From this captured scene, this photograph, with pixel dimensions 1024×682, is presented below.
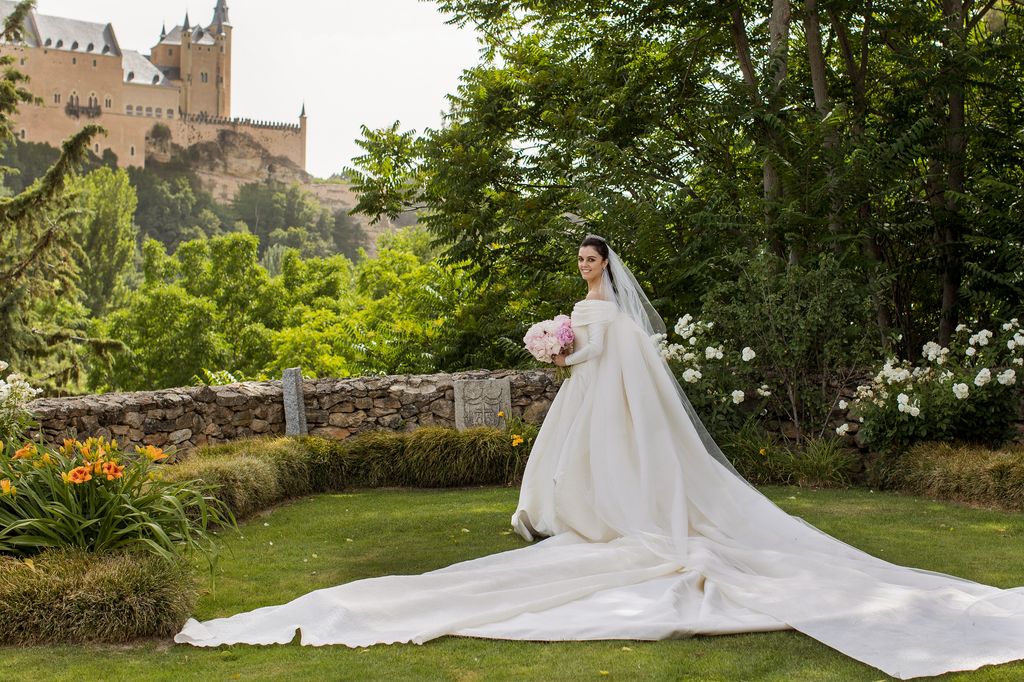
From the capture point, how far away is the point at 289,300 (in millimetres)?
43344

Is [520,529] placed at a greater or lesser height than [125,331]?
lesser

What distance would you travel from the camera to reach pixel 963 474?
26.0 feet

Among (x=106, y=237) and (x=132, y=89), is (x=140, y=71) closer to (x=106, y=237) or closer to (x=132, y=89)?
(x=132, y=89)

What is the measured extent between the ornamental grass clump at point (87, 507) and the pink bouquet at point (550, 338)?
7.82ft

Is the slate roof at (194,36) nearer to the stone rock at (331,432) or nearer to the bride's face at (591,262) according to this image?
the stone rock at (331,432)

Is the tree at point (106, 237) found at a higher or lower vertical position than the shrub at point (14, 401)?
higher

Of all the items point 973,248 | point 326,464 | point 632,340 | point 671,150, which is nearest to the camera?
point 632,340

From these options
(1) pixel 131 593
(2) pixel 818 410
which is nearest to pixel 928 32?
(2) pixel 818 410

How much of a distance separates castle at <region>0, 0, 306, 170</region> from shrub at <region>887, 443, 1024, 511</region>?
82604mm

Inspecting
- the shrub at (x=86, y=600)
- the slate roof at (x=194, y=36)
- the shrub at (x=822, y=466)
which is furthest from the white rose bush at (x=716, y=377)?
the slate roof at (x=194, y=36)

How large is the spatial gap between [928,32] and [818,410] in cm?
553

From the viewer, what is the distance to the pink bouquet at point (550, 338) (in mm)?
6449

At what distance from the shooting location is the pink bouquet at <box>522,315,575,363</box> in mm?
6449

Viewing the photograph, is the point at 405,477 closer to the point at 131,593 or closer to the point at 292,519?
the point at 292,519
